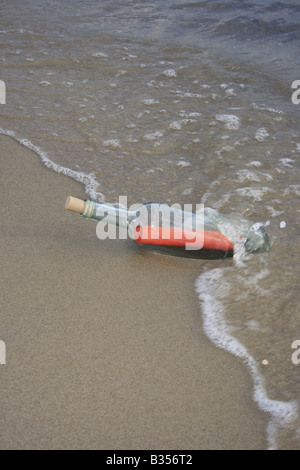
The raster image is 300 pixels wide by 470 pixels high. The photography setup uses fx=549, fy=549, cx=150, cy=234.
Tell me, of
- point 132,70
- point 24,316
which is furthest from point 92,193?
point 132,70

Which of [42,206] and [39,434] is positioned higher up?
[42,206]

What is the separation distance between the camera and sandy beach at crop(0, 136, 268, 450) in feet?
5.03

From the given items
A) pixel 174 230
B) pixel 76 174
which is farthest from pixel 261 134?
pixel 174 230

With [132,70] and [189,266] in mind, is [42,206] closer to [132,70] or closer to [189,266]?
[189,266]

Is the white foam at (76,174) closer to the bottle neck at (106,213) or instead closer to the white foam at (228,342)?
the bottle neck at (106,213)

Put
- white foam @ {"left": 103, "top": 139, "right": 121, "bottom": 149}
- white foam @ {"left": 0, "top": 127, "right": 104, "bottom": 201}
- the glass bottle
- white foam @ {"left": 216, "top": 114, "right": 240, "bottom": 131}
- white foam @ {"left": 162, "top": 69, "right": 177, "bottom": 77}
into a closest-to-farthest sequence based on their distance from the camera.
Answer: the glass bottle
white foam @ {"left": 0, "top": 127, "right": 104, "bottom": 201}
white foam @ {"left": 103, "top": 139, "right": 121, "bottom": 149}
white foam @ {"left": 216, "top": 114, "right": 240, "bottom": 131}
white foam @ {"left": 162, "top": 69, "right": 177, "bottom": 77}

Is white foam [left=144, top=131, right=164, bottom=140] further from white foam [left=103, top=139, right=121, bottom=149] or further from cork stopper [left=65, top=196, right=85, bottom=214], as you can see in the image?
cork stopper [left=65, top=196, right=85, bottom=214]

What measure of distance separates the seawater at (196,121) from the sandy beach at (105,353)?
0.32 ft

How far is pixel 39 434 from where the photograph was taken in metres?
1.52

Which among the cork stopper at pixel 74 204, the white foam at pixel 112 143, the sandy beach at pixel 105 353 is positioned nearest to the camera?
the sandy beach at pixel 105 353

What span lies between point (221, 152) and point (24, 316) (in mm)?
1599

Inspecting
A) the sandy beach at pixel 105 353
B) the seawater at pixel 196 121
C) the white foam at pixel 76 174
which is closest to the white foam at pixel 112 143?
the seawater at pixel 196 121

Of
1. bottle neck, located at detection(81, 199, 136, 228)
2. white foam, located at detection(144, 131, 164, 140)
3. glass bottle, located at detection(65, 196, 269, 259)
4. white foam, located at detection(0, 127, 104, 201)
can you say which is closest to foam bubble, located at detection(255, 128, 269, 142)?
white foam, located at detection(144, 131, 164, 140)

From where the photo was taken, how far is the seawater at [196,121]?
196 cm
